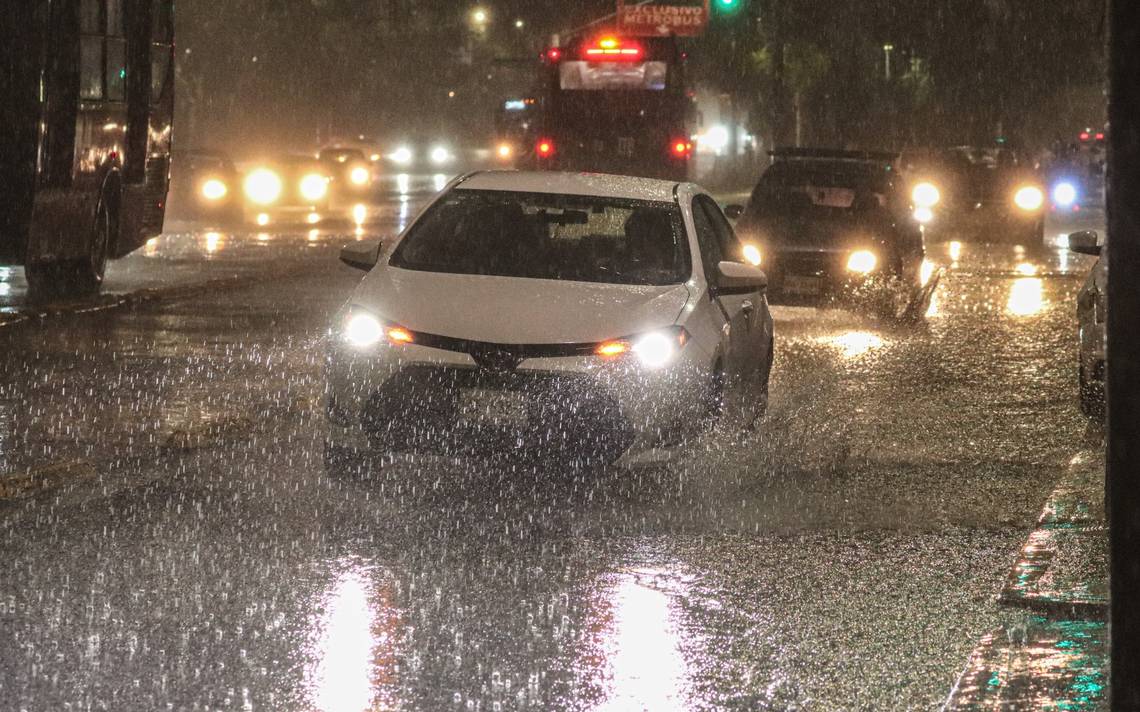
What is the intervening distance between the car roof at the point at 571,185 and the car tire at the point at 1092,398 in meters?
2.89

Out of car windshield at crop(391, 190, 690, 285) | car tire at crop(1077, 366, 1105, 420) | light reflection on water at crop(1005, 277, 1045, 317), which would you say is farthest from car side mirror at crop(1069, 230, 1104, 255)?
light reflection on water at crop(1005, 277, 1045, 317)

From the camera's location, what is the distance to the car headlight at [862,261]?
62.1 feet

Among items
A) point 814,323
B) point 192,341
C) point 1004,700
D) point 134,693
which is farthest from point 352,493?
point 814,323

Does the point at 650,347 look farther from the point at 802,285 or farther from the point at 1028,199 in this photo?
the point at 1028,199

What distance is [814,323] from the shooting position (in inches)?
703

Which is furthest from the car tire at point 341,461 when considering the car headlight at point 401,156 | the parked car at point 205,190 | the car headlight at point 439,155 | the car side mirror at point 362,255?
the car headlight at point 439,155

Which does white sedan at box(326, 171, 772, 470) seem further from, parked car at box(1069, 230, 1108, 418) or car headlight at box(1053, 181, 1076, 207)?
car headlight at box(1053, 181, 1076, 207)

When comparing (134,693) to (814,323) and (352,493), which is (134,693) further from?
(814,323)

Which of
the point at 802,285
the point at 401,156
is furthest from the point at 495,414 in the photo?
the point at 401,156

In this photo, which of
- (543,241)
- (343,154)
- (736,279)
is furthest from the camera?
(343,154)

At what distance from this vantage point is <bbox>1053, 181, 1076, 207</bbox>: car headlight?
48219 mm

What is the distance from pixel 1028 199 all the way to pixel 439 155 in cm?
6219

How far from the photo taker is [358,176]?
49.9 meters

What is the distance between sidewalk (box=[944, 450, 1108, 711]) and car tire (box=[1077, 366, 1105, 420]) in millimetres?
2866
